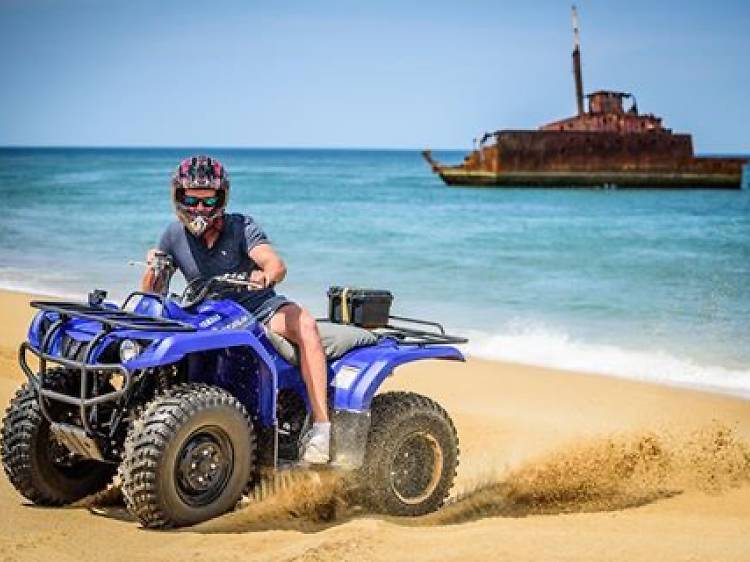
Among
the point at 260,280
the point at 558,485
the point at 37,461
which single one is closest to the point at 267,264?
the point at 260,280

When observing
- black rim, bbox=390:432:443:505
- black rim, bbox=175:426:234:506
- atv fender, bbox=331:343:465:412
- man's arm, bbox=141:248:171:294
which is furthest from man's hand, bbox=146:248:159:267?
black rim, bbox=390:432:443:505

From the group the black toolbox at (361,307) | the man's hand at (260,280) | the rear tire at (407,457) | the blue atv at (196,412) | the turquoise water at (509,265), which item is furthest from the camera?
the turquoise water at (509,265)

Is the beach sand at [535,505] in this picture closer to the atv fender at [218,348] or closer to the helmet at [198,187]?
the atv fender at [218,348]

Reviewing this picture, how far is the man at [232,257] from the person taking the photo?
18.0ft

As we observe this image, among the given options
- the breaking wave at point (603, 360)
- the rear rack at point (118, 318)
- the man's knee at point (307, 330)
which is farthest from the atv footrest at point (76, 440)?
the breaking wave at point (603, 360)

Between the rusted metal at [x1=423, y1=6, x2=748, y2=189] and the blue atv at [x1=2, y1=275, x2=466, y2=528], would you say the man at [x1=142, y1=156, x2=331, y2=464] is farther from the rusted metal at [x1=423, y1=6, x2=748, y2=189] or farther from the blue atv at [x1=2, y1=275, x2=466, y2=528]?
A: the rusted metal at [x1=423, y1=6, x2=748, y2=189]

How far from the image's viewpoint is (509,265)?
26141mm

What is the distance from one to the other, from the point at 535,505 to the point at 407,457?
85cm

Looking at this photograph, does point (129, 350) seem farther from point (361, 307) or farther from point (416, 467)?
point (416, 467)

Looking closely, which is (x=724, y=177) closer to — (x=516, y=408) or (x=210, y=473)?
(x=516, y=408)

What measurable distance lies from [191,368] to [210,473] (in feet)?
1.68

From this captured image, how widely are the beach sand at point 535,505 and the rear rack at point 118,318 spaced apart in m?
0.91

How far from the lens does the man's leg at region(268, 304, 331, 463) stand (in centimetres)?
552

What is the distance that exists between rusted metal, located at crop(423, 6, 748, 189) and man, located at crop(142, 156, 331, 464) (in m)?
71.1
